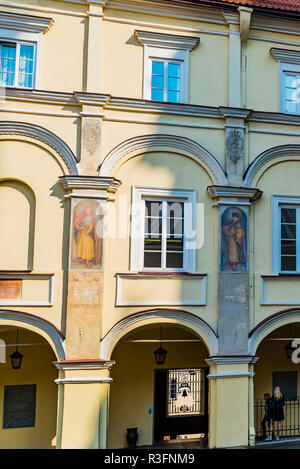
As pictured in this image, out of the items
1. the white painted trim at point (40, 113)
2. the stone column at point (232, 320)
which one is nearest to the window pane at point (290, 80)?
the stone column at point (232, 320)

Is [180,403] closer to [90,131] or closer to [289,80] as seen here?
[90,131]

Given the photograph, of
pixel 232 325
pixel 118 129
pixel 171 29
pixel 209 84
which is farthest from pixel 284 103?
pixel 232 325

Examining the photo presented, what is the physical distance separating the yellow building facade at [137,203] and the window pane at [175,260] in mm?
45

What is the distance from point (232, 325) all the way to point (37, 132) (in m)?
6.05

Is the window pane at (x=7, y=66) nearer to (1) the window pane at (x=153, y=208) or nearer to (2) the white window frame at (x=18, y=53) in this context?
(2) the white window frame at (x=18, y=53)

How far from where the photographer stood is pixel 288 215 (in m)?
10.2

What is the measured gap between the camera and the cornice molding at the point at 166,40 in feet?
32.3

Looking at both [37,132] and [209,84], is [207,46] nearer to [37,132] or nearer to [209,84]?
[209,84]

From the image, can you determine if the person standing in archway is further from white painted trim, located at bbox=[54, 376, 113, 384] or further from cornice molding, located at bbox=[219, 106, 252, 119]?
cornice molding, located at bbox=[219, 106, 252, 119]

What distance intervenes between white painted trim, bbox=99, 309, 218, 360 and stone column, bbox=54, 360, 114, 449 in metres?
0.42

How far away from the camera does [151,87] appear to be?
9.94 meters

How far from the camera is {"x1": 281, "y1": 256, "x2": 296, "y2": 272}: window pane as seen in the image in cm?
1010

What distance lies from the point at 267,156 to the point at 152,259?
373 cm

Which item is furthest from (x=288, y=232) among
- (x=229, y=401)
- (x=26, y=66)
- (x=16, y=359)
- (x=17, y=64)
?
(x=17, y=64)
